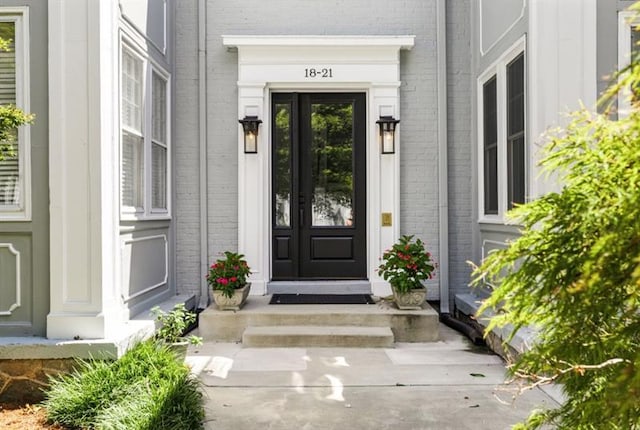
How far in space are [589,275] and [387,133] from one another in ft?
17.9

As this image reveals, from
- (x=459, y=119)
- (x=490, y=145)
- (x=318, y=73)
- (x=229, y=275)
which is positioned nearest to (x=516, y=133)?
(x=490, y=145)

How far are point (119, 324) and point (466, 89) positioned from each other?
4.89 meters

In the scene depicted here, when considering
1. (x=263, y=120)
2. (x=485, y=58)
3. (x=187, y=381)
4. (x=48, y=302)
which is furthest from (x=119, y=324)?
(x=485, y=58)

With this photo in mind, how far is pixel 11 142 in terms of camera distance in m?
4.51

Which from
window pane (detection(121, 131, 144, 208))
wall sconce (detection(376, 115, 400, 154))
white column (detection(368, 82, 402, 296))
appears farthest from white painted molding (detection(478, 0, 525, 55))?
window pane (detection(121, 131, 144, 208))

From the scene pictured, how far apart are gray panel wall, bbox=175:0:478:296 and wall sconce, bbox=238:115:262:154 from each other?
0.26 metres

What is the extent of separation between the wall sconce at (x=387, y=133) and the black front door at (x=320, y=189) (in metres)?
0.36

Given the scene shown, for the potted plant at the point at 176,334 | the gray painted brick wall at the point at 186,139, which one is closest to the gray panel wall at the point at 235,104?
the gray painted brick wall at the point at 186,139

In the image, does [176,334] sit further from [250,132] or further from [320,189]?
[320,189]

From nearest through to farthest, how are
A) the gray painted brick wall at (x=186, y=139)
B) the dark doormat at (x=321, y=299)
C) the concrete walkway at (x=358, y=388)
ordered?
the concrete walkway at (x=358, y=388) < the dark doormat at (x=321, y=299) < the gray painted brick wall at (x=186, y=139)

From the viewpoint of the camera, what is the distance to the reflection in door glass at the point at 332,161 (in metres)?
7.18

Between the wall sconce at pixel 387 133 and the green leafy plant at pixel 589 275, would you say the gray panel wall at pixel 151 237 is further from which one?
the green leafy plant at pixel 589 275

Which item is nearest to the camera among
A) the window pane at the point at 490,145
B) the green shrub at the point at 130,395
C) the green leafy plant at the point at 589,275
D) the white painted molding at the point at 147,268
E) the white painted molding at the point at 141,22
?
the green leafy plant at the point at 589,275

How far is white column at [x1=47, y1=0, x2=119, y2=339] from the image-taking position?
4426mm
